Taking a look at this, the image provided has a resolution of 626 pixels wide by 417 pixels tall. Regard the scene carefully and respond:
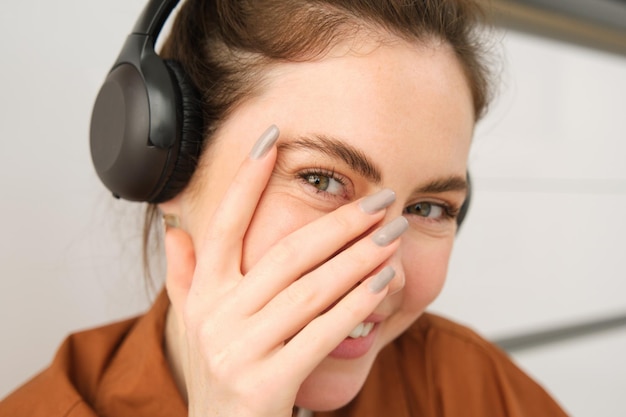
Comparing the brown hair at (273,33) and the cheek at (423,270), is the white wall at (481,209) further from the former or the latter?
the cheek at (423,270)

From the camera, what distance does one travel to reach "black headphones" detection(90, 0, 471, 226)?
0.58m

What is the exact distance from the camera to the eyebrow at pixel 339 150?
0.57m

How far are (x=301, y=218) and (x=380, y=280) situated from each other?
4.2 inches

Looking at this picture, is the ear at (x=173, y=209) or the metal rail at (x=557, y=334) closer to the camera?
A: the ear at (x=173, y=209)

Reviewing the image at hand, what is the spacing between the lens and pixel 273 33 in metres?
0.63

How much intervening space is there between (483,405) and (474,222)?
1.83 ft

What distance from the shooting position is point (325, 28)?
2.00 ft

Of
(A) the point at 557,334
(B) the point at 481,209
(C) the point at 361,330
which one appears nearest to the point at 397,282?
(C) the point at 361,330

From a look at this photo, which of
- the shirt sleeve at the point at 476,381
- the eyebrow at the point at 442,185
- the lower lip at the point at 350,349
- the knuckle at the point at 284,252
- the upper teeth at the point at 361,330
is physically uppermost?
the eyebrow at the point at 442,185

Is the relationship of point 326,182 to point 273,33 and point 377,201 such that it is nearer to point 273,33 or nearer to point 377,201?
point 377,201

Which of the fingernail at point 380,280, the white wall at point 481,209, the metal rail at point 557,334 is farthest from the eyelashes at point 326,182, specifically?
the metal rail at point 557,334

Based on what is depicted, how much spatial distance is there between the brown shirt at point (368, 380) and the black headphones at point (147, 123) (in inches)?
9.4

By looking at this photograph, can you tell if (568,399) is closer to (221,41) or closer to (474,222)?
(474,222)

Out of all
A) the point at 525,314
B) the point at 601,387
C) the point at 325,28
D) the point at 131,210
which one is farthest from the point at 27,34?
the point at 601,387
